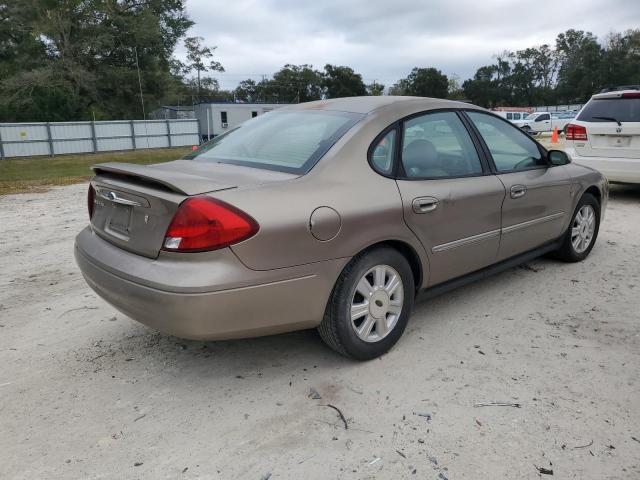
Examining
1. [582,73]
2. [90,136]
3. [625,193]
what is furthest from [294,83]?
[625,193]

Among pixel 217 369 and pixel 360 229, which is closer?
pixel 360 229

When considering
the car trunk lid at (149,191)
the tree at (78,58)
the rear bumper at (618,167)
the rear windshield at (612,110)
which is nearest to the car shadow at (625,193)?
the rear bumper at (618,167)

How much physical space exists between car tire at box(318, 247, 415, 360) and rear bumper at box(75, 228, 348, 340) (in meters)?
0.10

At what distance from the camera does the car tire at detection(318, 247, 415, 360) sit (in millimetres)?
2895

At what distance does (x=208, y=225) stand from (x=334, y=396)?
1144mm

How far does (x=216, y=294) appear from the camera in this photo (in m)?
2.46

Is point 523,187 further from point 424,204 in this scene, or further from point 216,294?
point 216,294

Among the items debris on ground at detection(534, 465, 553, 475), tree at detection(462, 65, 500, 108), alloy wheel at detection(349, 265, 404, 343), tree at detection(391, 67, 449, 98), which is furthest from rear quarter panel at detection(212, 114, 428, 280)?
tree at detection(462, 65, 500, 108)

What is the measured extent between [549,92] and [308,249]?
10248 cm

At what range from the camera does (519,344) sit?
3.34 metres

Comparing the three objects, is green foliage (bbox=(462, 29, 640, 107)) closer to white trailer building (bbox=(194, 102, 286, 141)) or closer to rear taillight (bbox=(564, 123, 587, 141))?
white trailer building (bbox=(194, 102, 286, 141))

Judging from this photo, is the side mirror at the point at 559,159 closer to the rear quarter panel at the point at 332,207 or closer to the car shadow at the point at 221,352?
the car shadow at the point at 221,352

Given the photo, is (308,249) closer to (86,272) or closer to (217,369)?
(217,369)

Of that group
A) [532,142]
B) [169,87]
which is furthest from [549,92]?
[532,142]
